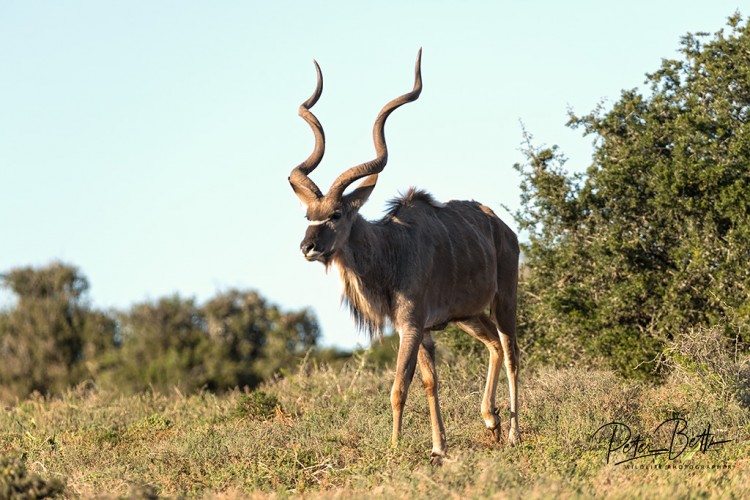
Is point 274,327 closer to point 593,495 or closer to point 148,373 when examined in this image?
point 148,373

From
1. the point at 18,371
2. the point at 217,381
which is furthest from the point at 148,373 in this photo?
the point at 18,371

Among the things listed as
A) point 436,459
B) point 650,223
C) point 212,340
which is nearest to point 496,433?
point 436,459

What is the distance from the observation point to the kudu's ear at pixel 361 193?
910 centimetres

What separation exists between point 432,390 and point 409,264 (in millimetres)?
1150

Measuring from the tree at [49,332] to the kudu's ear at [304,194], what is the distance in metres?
31.8

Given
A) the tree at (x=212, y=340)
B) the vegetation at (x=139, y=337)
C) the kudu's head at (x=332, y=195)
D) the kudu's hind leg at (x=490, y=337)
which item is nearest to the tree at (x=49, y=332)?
the vegetation at (x=139, y=337)

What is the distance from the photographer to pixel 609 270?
44.7ft

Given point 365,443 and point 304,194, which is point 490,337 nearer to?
point 365,443

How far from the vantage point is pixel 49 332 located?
42.0 meters

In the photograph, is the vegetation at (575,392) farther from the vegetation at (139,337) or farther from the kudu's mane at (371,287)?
the vegetation at (139,337)

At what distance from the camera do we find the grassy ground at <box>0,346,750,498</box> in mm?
7168

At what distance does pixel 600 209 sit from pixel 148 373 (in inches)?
1044

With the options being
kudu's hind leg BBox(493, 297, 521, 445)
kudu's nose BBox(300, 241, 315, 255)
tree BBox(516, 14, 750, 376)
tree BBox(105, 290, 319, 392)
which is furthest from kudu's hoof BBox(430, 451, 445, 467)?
tree BBox(105, 290, 319, 392)
